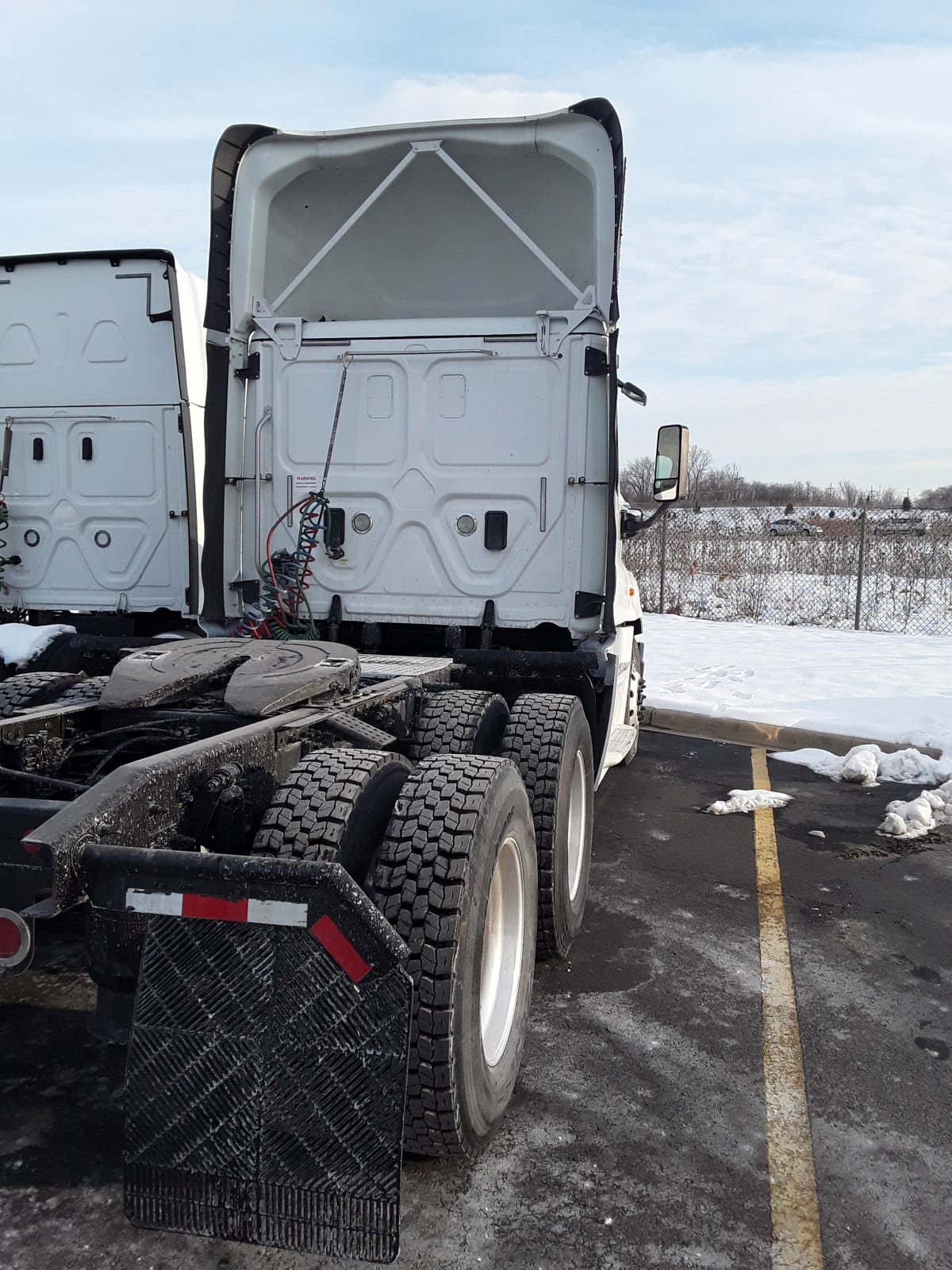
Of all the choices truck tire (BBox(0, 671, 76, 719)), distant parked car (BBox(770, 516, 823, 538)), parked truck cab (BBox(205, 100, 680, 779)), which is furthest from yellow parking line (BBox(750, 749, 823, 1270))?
distant parked car (BBox(770, 516, 823, 538))

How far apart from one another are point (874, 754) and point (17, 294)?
6748mm

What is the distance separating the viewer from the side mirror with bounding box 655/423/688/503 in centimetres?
555

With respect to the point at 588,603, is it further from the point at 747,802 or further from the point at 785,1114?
the point at 785,1114

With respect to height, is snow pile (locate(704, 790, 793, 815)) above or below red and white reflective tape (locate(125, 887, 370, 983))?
below

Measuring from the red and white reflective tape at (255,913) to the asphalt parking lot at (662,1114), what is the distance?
2.75 ft

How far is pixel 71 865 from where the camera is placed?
215cm

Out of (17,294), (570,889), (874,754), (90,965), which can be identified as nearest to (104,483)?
(17,294)

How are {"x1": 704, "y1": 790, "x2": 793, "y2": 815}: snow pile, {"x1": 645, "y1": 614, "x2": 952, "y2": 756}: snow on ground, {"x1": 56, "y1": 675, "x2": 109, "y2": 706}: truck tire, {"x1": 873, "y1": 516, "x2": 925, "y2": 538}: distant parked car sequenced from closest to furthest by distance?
{"x1": 56, "y1": 675, "x2": 109, "y2": 706}: truck tire → {"x1": 704, "y1": 790, "x2": 793, "y2": 815}: snow pile → {"x1": 645, "y1": 614, "x2": 952, "y2": 756}: snow on ground → {"x1": 873, "y1": 516, "x2": 925, "y2": 538}: distant parked car

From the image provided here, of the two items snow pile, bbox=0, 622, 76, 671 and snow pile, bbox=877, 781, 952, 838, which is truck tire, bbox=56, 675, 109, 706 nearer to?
snow pile, bbox=0, 622, 76, 671

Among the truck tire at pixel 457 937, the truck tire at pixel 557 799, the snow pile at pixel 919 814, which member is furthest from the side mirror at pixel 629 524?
the truck tire at pixel 457 937

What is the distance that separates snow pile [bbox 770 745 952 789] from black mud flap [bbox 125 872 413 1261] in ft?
18.9

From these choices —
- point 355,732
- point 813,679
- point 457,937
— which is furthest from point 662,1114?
point 813,679

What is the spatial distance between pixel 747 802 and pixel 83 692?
4.30 meters

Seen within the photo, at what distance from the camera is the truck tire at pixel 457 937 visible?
246cm
